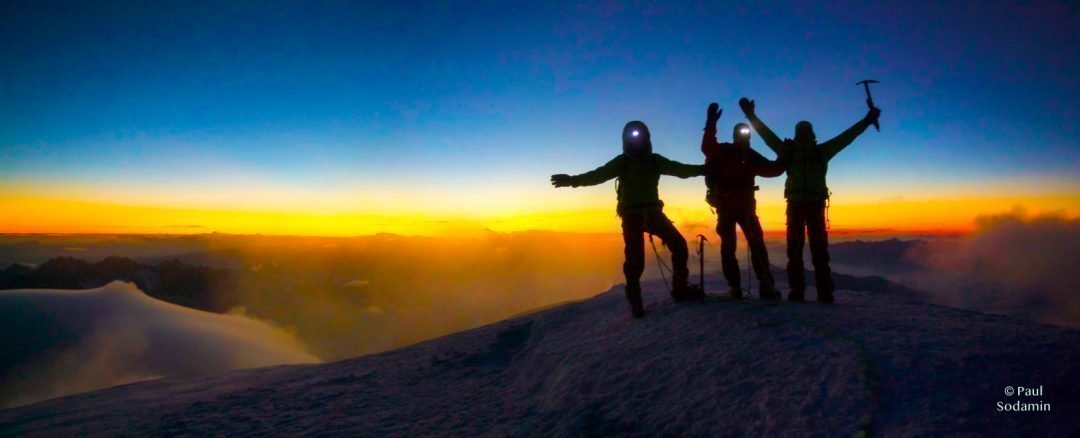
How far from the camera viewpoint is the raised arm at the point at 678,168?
26.1 feet

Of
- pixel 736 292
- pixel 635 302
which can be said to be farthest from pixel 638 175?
pixel 736 292

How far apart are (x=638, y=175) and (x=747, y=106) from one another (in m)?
2.39

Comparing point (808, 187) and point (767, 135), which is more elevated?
point (767, 135)

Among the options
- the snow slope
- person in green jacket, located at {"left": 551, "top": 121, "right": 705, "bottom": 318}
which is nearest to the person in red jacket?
person in green jacket, located at {"left": 551, "top": 121, "right": 705, "bottom": 318}

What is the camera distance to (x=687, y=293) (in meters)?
8.17

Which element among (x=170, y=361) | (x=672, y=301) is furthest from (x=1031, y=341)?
(x=170, y=361)

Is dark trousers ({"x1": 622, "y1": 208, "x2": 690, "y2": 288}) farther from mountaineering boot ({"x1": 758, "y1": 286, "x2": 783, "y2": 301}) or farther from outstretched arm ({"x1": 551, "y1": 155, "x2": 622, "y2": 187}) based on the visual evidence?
mountaineering boot ({"x1": 758, "y1": 286, "x2": 783, "y2": 301})

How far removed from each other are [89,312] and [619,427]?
6994 centimetres

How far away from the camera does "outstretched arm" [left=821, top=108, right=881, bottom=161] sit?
7.88m

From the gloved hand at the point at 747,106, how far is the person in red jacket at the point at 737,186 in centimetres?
21

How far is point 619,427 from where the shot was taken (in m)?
4.74

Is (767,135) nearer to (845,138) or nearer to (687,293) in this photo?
(845,138)

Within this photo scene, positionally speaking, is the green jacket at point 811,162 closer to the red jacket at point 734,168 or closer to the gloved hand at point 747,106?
the red jacket at point 734,168

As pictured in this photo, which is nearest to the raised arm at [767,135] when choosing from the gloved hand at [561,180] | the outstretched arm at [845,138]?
the outstretched arm at [845,138]
